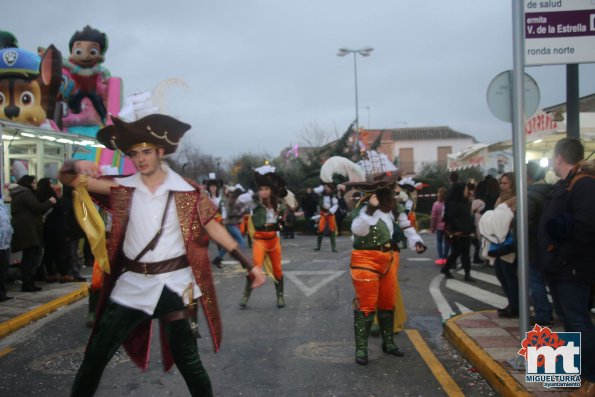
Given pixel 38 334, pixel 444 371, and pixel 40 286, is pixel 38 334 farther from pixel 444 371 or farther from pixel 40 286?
pixel 444 371

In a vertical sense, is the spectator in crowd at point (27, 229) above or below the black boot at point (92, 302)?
above

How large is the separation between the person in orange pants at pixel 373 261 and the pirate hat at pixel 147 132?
2.07m

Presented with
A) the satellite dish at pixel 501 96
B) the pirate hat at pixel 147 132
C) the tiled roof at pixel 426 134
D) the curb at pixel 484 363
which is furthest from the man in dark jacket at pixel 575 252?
the tiled roof at pixel 426 134

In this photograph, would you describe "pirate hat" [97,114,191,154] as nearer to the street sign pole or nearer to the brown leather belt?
the brown leather belt

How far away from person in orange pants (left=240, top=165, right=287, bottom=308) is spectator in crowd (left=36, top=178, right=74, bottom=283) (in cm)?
355

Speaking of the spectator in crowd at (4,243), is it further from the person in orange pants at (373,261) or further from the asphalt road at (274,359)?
the person in orange pants at (373,261)

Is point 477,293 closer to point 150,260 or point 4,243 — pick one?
point 150,260

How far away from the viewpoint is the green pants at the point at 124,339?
127 inches

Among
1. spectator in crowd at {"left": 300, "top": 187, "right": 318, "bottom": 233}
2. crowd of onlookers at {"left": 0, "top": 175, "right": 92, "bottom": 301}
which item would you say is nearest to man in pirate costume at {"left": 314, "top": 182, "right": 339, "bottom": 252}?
spectator in crowd at {"left": 300, "top": 187, "right": 318, "bottom": 233}

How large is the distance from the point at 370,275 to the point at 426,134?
191 feet

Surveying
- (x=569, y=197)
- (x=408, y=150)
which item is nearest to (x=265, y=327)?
(x=569, y=197)

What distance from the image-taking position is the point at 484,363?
4691mm

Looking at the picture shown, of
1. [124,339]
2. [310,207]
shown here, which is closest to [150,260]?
[124,339]

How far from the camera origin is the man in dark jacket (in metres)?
3.83
